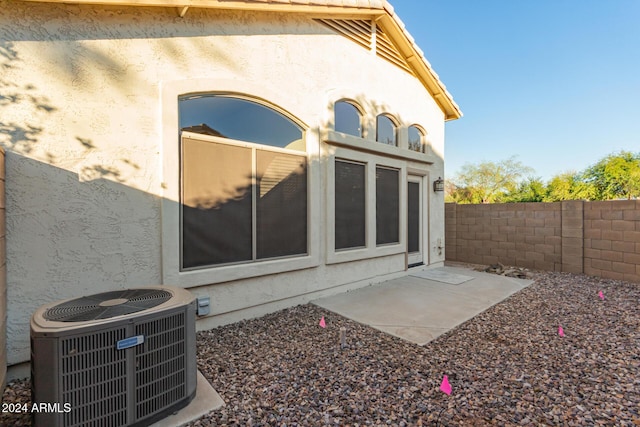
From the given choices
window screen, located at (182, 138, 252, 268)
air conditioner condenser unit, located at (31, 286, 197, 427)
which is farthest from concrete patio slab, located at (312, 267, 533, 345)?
air conditioner condenser unit, located at (31, 286, 197, 427)

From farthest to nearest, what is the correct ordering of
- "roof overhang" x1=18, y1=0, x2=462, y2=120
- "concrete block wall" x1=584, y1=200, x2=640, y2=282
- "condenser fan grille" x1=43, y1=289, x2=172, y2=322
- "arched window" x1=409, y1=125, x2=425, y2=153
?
"arched window" x1=409, y1=125, x2=425, y2=153, "concrete block wall" x1=584, y1=200, x2=640, y2=282, "roof overhang" x1=18, y1=0, x2=462, y2=120, "condenser fan grille" x1=43, y1=289, x2=172, y2=322

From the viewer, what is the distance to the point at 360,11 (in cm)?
602

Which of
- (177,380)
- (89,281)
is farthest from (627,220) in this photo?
(89,281)

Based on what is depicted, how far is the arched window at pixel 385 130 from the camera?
7125mm

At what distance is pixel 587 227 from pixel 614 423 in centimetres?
735

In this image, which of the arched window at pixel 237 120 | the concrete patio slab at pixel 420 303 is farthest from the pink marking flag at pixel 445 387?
the arched window at pixel 237 120

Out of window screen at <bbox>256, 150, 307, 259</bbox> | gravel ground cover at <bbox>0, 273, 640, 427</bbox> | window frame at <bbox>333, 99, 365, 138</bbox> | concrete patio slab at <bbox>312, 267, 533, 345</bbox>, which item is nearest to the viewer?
gravel ground cover at <bbox>0, 273, 640, 427</bbox>

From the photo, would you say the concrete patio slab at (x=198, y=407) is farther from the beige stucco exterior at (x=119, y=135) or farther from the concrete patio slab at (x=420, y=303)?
the concrete patio slab at (x=420, y=303)

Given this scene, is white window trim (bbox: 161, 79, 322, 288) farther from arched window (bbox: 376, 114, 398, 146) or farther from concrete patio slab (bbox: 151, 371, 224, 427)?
arched window (bbox: 376, 114, 398, 146)

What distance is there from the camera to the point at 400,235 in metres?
7.47

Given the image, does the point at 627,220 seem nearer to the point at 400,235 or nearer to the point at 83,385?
the point at 400,235

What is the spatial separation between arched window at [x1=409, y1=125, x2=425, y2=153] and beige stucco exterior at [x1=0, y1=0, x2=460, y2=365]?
3.74 metres

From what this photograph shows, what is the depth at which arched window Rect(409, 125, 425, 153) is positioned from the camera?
808 centimetres

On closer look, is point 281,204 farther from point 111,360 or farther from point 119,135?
point 111,360
